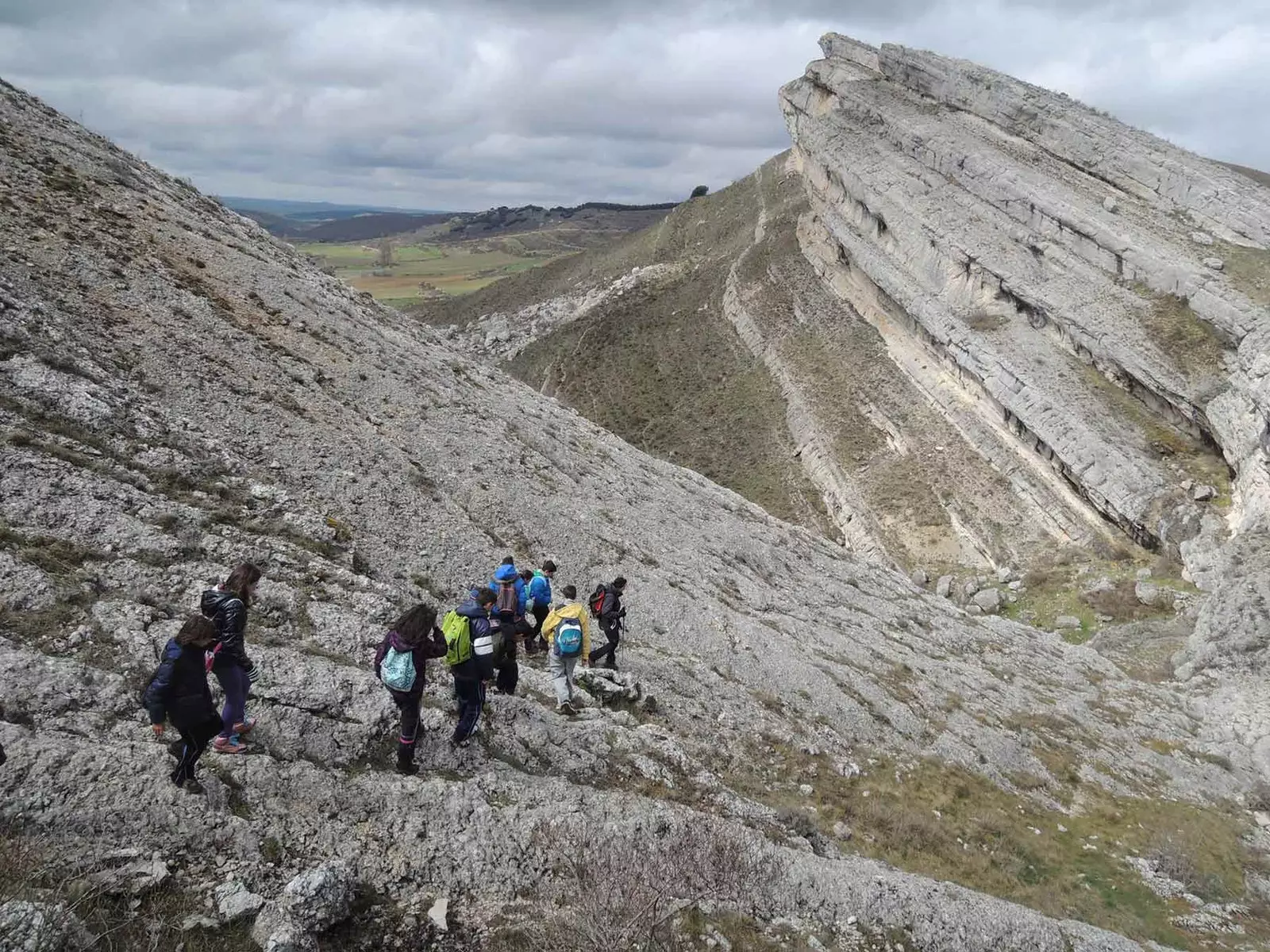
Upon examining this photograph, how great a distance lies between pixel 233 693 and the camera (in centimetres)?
823

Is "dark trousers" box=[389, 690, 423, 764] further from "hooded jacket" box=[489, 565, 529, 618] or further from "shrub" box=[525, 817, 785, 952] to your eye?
"hooded jacket" box=[489, 565, 529, 618]

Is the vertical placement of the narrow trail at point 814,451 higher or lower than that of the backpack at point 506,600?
higher

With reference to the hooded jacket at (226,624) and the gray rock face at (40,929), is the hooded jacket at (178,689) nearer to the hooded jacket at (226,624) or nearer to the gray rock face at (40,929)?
the hooded jacket at (226,624)

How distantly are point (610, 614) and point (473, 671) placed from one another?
17.4ft

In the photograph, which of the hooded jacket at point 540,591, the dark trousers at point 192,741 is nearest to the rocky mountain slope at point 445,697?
the dark trousers at point 192,741

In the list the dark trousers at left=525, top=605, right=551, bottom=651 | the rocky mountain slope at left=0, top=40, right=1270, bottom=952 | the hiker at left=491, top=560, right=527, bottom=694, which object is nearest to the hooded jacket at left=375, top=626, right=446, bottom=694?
the rocky mountain slope at left=0, top=40, right=1270, bottom=952

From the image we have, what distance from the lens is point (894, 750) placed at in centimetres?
1617

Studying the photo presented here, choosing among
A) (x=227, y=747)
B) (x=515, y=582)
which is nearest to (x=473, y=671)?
(x=227, y=747)

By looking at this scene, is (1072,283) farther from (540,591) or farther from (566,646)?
(566,646)

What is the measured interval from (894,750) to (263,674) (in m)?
13.3

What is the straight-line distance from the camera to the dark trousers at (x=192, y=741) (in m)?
7.34

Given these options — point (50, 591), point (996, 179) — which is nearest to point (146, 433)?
point (50, 591)

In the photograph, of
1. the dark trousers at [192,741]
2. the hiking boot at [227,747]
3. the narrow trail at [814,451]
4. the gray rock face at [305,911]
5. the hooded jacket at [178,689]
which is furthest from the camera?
the narrow trail at [814,451]

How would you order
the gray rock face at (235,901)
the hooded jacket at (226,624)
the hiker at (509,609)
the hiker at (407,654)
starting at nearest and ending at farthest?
the gray rock face at (235,901) < the hooded jacket at (226,624) < the hiker at (407,654) < the hiker at (509,609)
